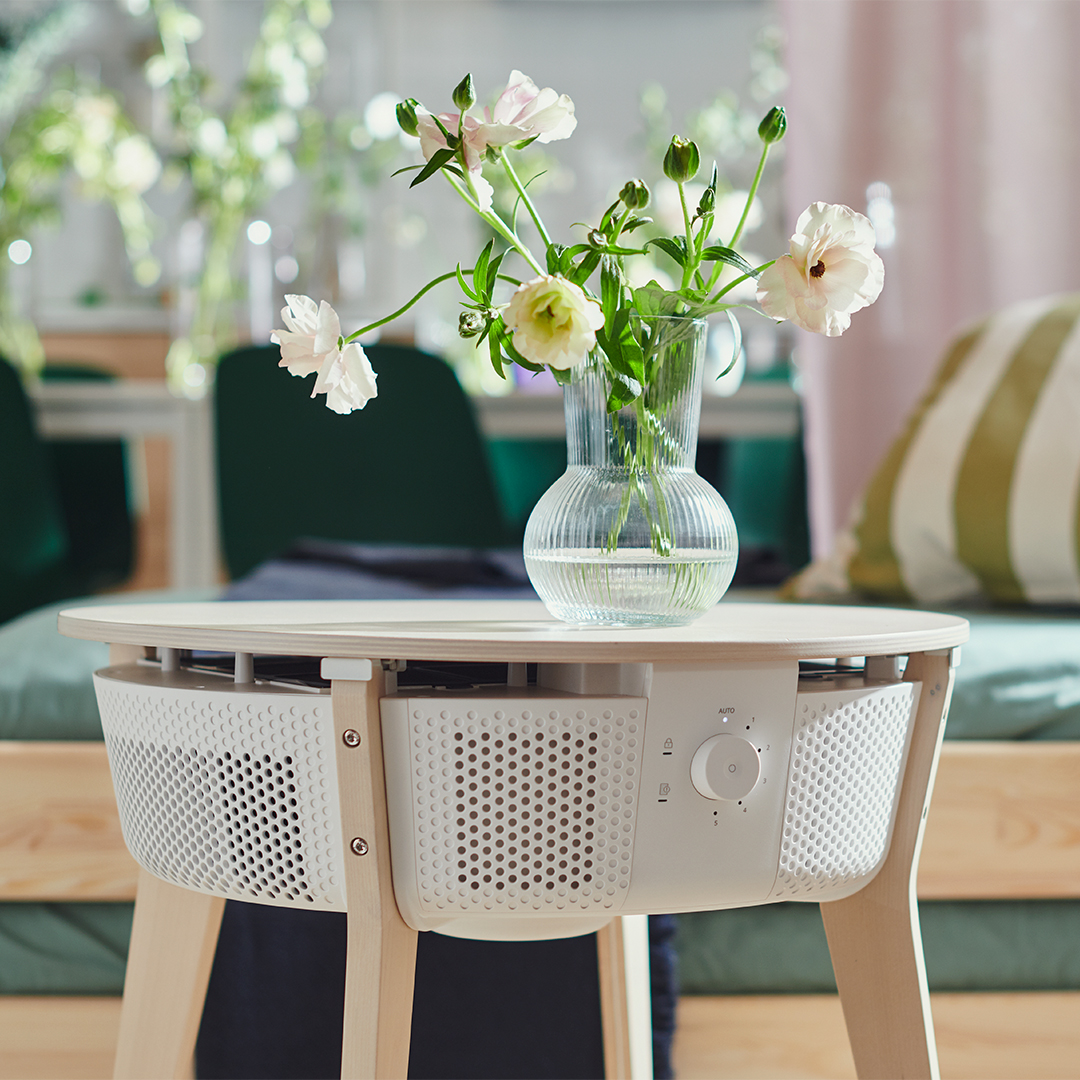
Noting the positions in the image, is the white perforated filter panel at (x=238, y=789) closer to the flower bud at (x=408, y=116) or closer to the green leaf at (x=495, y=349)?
the green leaf at (x=495, y=349)

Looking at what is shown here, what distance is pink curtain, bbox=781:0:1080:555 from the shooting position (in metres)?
1.90

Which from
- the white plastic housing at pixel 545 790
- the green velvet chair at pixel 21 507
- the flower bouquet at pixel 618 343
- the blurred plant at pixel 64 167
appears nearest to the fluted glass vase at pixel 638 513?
the flower bouquet at pixel 618 343

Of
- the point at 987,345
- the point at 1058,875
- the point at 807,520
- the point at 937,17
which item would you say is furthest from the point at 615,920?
the point at 937,17

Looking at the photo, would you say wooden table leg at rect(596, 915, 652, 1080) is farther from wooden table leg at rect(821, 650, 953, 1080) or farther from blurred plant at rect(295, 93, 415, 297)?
blurred plant at rect(295, 93, 415, 297)

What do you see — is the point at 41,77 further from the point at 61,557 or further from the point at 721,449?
the point at 721,449

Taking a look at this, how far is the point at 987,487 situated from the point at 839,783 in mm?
818

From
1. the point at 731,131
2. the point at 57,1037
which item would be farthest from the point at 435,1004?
the point at 731,131

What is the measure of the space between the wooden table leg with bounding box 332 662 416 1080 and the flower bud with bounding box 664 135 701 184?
1.09 ft

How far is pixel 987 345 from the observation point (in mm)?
1519

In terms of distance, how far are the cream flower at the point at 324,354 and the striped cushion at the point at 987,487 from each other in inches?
35.1

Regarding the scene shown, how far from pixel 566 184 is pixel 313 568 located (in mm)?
1896

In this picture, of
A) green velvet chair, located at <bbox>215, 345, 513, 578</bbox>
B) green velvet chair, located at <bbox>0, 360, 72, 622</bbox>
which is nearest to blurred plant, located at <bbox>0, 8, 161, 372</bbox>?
green velvet chair, located at <bbox>0, 360, 72, 622</bbox>

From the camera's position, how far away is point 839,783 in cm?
66

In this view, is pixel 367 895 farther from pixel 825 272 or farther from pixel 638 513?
pixel 825 272
